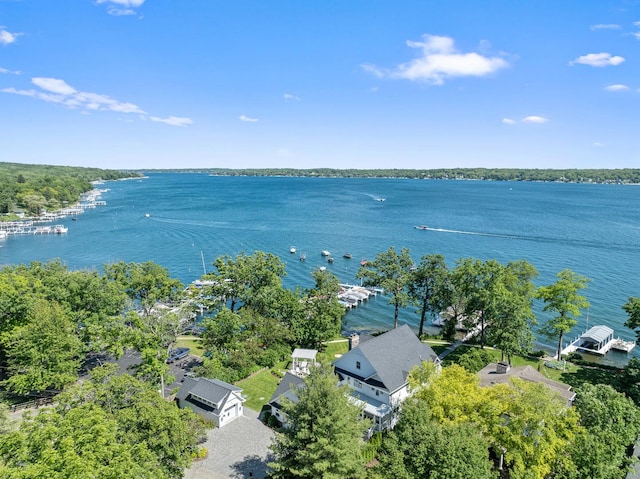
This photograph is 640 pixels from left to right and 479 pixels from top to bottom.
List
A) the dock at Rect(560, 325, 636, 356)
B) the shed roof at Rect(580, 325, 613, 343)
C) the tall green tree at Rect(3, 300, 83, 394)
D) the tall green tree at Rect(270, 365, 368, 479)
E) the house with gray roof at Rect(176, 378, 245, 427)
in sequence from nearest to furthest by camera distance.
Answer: the tall green tree at Rect(270, 365, 368, 479) < the tall green tree at Rect(3, 300, 83, 394) < the house with gray roof at Rect(176, 378, 245, 427) < the dock at Rect(560, 325, 636, 356) < the shed roof at Rect(580, 325, 613, 343)

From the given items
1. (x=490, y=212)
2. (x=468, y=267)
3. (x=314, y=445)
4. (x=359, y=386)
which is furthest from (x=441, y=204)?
(x=314, y=445)

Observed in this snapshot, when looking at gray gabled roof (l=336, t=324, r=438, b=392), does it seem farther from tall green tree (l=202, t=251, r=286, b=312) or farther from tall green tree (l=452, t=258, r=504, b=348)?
tall green tree (l=202, t=251, r=286, b=312)

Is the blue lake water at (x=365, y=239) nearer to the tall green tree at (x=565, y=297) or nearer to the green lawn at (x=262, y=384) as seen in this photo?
the tall green tree at (x=565, y=297)

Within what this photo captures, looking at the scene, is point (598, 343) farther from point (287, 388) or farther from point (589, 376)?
point (287, 388)

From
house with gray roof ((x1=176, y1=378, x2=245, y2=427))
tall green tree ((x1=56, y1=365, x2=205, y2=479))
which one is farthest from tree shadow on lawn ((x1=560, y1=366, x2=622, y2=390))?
tall green tree ((x1=56, y1=365, x2=205, y2=479))

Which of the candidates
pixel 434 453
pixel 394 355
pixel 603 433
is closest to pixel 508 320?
pixel 394 355
